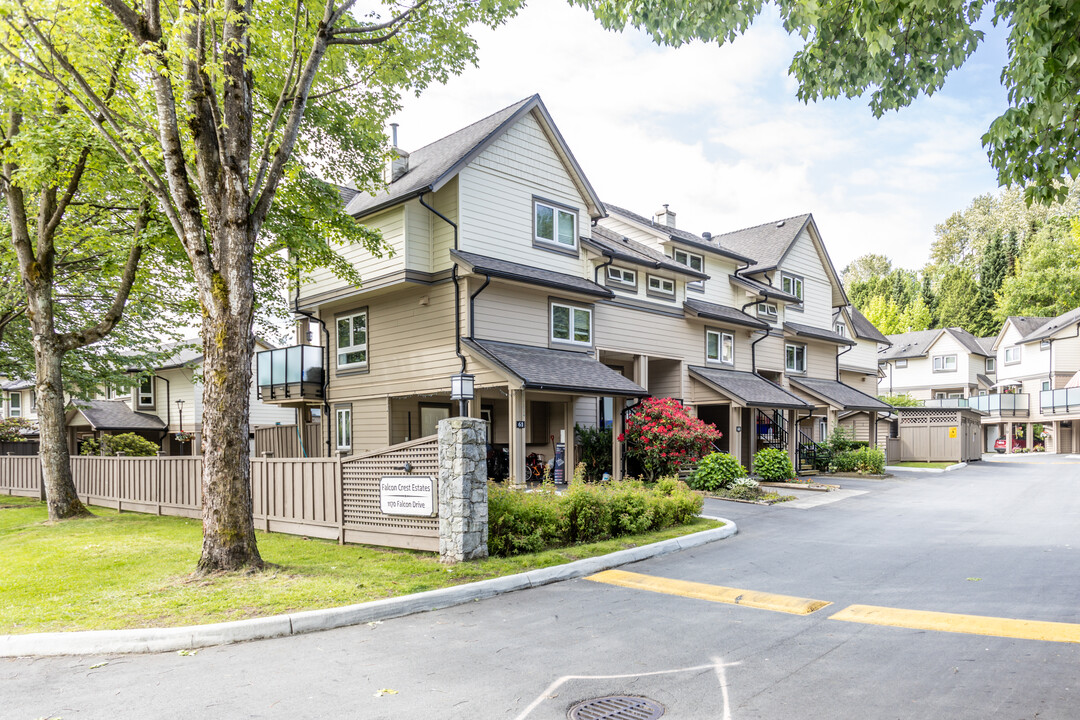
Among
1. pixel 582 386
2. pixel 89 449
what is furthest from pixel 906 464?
pixel 89 449

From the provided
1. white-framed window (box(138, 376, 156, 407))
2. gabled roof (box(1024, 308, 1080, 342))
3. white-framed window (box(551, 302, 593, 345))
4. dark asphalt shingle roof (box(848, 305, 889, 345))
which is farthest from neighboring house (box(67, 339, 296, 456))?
gabled roof (box(1024, 308, 1080, 342))

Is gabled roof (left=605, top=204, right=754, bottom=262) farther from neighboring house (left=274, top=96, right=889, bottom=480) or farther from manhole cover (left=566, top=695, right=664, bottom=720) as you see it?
manhole cover (left=566, top=695, right=664, bottom=720)

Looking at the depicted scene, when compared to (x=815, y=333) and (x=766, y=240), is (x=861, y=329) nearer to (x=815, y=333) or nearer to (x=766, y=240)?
(x=815, y=333)

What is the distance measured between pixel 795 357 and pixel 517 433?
18.5 meters

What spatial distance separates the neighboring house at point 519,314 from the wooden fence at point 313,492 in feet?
18.9

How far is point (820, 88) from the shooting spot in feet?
27.7

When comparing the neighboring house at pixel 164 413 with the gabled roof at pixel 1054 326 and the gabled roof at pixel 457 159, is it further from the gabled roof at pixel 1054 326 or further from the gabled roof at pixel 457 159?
the gabled roof at pixel 1054 326

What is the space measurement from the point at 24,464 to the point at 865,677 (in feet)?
84.0

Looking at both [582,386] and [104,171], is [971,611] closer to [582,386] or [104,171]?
[582,386]

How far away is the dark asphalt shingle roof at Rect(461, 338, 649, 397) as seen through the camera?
55.0 feet

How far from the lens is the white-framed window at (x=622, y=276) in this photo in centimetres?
2194

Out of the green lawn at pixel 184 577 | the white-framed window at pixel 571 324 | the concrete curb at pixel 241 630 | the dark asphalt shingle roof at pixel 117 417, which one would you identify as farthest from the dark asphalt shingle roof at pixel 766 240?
the dark asphalt shingle roof at pixel 117 417

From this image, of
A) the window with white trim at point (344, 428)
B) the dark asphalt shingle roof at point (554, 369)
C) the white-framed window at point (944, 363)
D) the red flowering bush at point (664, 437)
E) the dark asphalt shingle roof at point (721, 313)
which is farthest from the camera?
the white-framed window at point (944, 363)

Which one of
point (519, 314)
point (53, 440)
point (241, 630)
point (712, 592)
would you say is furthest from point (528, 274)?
point (241, 630)
